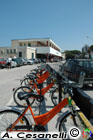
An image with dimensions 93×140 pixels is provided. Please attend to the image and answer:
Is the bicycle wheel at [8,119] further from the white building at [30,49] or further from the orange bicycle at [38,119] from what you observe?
the white building at [30,49]

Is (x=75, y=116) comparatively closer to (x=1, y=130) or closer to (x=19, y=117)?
(x=19, y=117)

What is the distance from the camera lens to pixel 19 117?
2.78 m

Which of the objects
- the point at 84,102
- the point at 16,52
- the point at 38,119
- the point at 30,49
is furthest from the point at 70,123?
the point at 30,49

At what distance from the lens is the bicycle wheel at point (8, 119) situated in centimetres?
287

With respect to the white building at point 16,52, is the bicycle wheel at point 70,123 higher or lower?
lower

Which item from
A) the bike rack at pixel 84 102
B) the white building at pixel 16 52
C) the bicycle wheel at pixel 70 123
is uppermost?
the white building at pixel 16 52

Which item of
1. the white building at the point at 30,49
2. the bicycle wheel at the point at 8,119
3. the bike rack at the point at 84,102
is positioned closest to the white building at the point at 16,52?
the white building at the point at 30,49

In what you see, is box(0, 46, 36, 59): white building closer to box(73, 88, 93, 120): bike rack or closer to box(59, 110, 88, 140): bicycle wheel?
box(73, 88, 93, 120): bike rack

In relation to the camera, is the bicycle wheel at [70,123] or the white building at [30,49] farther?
the white building at [30,49]

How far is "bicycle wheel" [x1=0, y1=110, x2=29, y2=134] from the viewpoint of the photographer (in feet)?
9.41

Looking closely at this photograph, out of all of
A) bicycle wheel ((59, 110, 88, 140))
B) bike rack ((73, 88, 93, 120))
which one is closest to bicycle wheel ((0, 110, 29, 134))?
bicycle wheel ((59, 110, 88, 140))

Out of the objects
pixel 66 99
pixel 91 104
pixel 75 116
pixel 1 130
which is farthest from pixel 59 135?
pixel 1 130

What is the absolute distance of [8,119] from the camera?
117 inches

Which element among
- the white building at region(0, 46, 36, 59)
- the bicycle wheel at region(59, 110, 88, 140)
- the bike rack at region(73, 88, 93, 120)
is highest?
the white building at region(0, 46, 36, 59)
